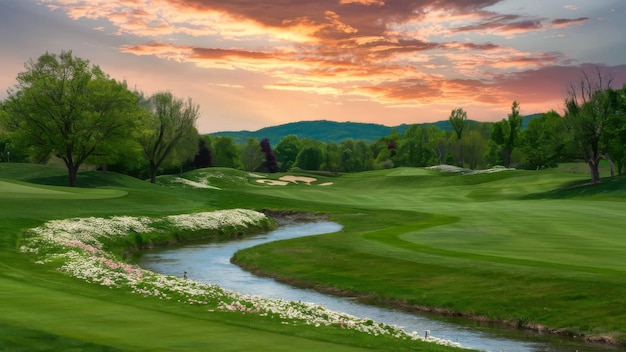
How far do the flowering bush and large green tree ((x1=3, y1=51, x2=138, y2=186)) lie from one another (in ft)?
99.1

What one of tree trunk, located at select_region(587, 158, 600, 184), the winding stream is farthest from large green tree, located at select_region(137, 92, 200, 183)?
tree trunk, located at select_region(587, 158, 600, 184)

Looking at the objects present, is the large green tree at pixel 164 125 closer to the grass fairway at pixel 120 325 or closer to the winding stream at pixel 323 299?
the winding stream at pixel 323 299

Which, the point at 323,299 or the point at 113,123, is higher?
the point at 113,123

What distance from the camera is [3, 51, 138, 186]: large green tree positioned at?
77.0 meters

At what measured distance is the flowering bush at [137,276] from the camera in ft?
68.3

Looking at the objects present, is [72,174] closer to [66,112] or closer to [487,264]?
[66,112]

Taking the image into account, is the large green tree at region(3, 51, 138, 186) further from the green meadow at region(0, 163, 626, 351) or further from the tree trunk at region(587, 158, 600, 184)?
the tree trunk at region(587, 158, 600, 184)

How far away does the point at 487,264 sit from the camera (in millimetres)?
31984

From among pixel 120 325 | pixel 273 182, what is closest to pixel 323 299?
pixel 120 325

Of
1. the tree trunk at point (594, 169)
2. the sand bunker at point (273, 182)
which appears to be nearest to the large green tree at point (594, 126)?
the tree trunk at point (594, 169)

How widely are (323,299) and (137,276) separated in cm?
888

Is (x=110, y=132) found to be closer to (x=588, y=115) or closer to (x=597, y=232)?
(x=597, y=232)

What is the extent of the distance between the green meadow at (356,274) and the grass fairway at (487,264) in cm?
8

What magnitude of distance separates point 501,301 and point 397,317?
15.7ft
